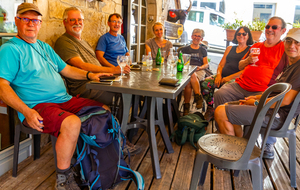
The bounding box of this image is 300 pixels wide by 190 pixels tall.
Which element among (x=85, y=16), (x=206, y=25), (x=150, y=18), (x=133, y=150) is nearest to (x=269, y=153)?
(x=133, y=150)

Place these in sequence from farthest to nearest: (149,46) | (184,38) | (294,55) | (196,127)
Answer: (184,38) < (149,46) < (196,127) < (294,55)

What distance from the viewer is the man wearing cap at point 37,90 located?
5.29 feet

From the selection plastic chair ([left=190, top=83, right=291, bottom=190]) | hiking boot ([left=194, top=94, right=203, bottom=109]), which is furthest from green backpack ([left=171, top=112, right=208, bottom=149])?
plastic chair ([left=190, top=83, right=291, bottom=190])

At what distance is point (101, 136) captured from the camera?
5.59ft

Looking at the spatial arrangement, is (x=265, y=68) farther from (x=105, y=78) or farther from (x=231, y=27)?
(x=231, y=27)

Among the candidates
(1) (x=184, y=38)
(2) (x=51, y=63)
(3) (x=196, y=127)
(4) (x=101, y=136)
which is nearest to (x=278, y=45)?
(3) (x=196, y=127)

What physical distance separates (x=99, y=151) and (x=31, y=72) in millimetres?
758

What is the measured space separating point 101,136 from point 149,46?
2536 mm

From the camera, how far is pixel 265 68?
2590 mm

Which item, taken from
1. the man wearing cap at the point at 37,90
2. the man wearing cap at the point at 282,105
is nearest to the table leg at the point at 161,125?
the man wearing cap at the point at 282,105

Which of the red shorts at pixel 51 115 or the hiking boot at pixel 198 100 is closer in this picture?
the red shorts at pixel 51 115

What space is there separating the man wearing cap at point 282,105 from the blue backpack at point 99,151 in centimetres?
88

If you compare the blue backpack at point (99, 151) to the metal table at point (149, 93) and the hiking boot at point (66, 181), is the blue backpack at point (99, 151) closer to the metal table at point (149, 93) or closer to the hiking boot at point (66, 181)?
the hiking boot at point (66, 181)

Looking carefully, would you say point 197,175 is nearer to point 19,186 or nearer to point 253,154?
point 253,154
